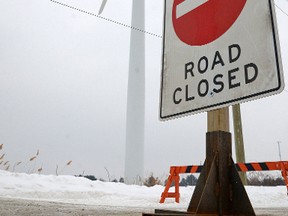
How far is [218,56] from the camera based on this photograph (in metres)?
1.66

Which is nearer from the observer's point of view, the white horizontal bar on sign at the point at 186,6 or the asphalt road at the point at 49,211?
the white horizontal bar on sign at the point at 186,6

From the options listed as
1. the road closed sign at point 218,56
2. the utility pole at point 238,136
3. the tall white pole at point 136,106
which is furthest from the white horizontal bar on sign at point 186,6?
the utility pole at point 238,136

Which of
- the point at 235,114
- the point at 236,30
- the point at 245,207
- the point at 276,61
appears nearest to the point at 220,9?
the point at 236,30

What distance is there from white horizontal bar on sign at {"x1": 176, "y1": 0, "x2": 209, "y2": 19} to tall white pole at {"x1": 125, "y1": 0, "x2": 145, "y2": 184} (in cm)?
1096

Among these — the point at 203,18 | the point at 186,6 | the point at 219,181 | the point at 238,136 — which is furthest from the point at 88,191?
the point at 238,136

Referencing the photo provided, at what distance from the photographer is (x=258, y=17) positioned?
153cm

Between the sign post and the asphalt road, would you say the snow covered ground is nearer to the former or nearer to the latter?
the asphalt road

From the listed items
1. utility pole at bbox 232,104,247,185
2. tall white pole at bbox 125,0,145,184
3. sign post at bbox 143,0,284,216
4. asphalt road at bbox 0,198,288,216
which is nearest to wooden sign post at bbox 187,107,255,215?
sign post at bbox 143,0,284,216

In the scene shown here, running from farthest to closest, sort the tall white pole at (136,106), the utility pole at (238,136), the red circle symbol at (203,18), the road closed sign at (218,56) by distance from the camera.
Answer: the utility pole at (238,136)
the tall white pole at (136,106)
the red circle symbol at (203,18)
the road closed sign at (218,56)

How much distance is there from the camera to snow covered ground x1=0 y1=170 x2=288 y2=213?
6.98 metres

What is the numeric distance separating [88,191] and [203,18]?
6.99m

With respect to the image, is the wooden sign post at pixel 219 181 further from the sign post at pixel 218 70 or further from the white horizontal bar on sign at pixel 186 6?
the white horizontal bar on sign at pixel 186 6

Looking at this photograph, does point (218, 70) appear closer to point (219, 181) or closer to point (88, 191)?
point (219, 181)

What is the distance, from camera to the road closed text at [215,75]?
1.52 meters
